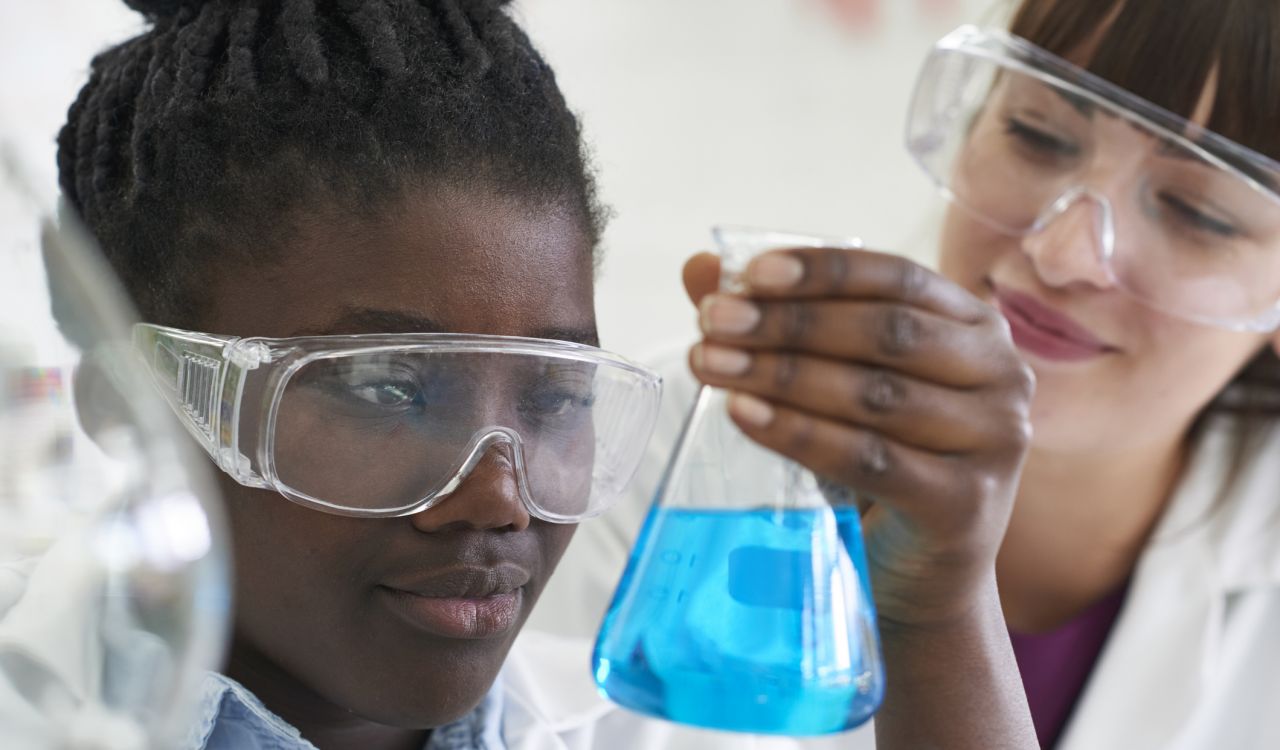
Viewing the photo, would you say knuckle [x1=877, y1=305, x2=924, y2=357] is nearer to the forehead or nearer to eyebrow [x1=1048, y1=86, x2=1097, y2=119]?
the forehead

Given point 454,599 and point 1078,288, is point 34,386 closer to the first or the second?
point 454,599

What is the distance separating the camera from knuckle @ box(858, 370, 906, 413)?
0.54 m

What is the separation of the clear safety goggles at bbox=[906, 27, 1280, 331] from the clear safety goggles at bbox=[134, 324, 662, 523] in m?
0.61

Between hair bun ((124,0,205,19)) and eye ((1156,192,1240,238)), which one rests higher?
hair bun ((124,0,205,19))

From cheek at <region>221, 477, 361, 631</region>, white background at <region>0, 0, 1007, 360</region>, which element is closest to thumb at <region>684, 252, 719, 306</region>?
cheek at <region>221, 477, 361, 631</region>

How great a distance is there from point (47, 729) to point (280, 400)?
328mm

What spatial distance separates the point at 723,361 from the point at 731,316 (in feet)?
0.07

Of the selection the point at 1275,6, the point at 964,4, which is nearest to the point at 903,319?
the point at 1275,6

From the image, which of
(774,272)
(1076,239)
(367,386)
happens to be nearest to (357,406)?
(367,386)

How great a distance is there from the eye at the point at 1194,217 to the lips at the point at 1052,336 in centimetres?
14

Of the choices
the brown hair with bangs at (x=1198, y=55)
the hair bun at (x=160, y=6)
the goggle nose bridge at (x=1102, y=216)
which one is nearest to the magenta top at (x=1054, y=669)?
the goggle nose bridge at (x=1102, y=216)

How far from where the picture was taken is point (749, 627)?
0.56m

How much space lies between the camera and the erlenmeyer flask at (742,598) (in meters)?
0.55

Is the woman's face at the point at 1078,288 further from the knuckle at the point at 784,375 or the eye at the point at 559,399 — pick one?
the knuckle at the point at 784,375
